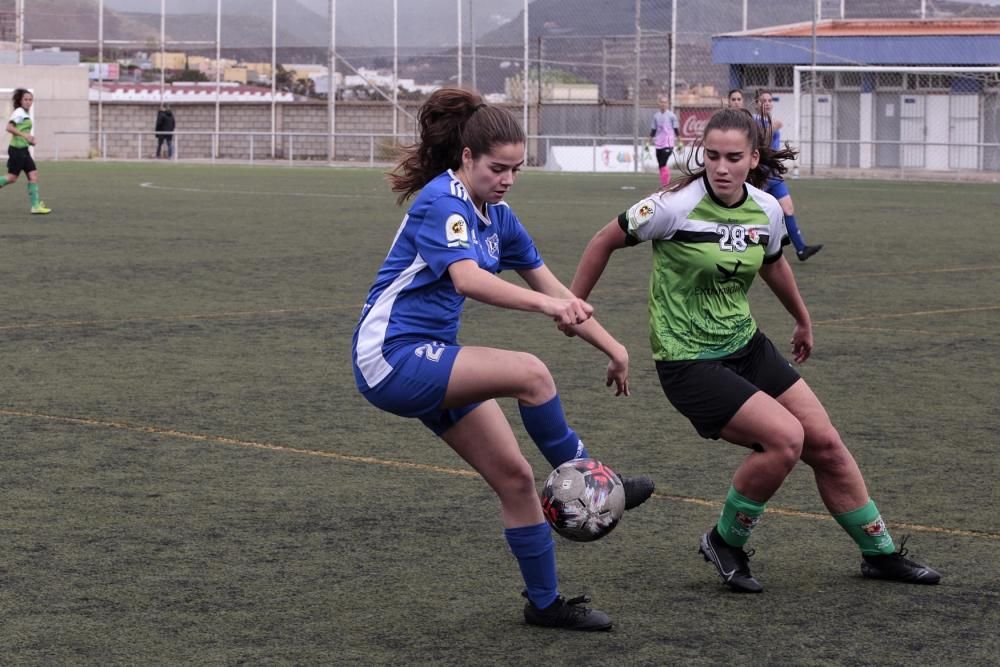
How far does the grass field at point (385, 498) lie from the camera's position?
483cm

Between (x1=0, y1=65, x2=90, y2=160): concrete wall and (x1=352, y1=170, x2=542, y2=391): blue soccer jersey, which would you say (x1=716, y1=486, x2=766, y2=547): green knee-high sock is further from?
(x1=0, y1=65, x2=90, y2=160): concrete wall

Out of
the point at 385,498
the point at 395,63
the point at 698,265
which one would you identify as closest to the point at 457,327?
the point at 698,265

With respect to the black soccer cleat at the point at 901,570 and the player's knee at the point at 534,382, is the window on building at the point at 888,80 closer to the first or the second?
the black soccer cleat at the point at 901,570

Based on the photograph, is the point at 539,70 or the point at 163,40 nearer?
the point at 539,70

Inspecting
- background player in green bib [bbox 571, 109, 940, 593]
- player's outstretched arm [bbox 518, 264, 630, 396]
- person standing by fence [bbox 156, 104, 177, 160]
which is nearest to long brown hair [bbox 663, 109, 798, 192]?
background player in green bib [bbox 571, 109, 940, 593]

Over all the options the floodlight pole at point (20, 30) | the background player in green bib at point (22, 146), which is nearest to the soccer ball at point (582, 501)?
the background player in green bib at point (22, 146)

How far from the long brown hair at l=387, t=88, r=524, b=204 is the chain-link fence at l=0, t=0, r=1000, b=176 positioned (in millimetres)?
36806

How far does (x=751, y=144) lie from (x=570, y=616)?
1705 mm

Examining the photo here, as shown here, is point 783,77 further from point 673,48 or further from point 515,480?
point 515,480

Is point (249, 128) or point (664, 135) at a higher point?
point (249, 128)

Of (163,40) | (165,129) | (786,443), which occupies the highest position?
(163,40)

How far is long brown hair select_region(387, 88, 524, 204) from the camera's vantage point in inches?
185

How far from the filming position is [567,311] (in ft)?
14.5

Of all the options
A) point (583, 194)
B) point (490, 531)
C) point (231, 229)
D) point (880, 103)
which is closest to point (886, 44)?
point (880, 103)
